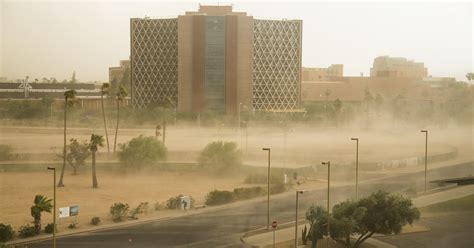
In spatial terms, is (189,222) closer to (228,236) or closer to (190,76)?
(228,236)

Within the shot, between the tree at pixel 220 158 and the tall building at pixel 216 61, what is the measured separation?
37040mm

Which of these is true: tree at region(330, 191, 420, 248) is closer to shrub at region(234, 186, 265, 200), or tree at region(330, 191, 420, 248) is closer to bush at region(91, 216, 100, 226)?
bush at region(91, 216, 100, 226)

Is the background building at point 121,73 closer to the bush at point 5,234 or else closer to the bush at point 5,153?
the bush at point 5,153

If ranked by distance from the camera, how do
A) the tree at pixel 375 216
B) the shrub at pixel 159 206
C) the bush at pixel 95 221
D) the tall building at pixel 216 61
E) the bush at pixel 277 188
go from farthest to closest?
the tall building at pixel 216 61 → the bush at pixel 277 188 → the shrub at pixel 159 206 → the bush at pixel 95 221 → the tree at pixel 375 216

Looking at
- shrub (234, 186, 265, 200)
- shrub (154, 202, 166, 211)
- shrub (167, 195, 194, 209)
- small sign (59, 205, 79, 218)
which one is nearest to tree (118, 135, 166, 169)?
shrub (234, 186, 265, 200)

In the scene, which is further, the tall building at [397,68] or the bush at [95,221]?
the tall building at [397,68]

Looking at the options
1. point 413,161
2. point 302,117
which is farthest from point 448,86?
point 413,161

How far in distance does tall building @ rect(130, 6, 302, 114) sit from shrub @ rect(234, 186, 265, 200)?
157 feet

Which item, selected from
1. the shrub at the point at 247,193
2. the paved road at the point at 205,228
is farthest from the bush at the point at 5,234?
the shrub at the point at 247,193

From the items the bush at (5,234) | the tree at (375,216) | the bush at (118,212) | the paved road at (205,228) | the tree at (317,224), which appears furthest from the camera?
the bush at (118,212)

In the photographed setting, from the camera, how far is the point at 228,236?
27.4 metres

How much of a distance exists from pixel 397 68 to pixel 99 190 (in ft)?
329

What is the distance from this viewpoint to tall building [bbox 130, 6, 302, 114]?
85.3 m

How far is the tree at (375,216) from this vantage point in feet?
82.6
